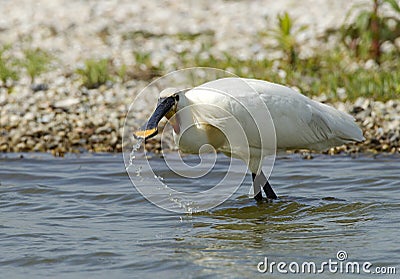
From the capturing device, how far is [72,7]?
16.3m

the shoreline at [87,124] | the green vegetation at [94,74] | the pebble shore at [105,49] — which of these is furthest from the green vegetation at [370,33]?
the green vegetation at [94,74]

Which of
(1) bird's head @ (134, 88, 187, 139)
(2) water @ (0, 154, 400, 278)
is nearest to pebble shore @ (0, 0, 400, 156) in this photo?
(2) water @ (0, 154, 400, 278)

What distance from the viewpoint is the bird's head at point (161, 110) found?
6734mm

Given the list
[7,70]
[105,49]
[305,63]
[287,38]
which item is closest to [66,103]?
[7,70]

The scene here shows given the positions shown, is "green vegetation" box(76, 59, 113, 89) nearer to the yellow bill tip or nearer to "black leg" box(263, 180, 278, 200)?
"black leg" box(263, 180, 278, 200)

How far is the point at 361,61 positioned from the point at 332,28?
192cm

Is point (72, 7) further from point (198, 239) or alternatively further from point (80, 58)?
point (198, 239)

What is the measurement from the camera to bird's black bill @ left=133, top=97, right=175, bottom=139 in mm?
6727

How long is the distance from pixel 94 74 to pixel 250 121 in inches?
187

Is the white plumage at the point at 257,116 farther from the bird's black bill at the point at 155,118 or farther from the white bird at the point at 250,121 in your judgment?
the bird's black bill at the point at 155,118

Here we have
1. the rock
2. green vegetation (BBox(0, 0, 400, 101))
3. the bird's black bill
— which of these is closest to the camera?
the bird's black bill

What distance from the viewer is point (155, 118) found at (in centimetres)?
673

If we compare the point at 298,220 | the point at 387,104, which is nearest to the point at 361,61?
the point at 387,104

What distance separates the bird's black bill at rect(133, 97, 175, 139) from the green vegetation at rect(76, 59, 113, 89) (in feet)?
16.0
